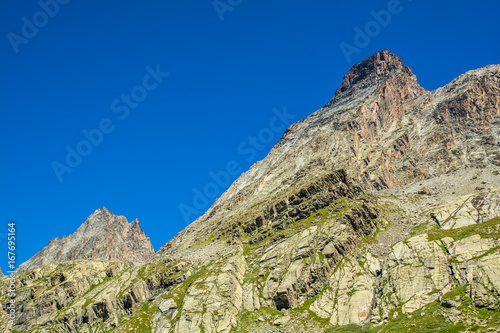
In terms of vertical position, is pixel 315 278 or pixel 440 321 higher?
pixel 315 278

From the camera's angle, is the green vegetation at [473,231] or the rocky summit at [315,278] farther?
the green vegetation at [473,231]

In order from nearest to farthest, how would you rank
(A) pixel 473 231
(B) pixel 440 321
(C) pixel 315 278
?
(B) pixel 440 321 < (A) pixel 473 231 < (C) pixel 315 278

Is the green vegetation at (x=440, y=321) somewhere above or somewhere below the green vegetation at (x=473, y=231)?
below

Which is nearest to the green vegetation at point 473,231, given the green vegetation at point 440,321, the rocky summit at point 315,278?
the rocky summit at point 315,278

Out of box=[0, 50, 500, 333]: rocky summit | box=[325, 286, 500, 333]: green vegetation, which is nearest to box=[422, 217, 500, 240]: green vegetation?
box=[0, 50, 500, 333]: rocky summit

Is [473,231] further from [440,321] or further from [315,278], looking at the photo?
[315,278]

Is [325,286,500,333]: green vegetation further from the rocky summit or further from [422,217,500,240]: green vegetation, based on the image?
[422,217,500,240]: green vegetation

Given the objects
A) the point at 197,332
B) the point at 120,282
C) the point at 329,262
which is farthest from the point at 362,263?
the point at 120,282

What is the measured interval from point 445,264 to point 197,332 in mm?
80606

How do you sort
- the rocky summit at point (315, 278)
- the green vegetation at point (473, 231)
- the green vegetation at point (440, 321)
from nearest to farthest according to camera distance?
the green vegetation at point (440, 321), the rocky summit at point (315, 278), the green vegetation at point (473, 231)

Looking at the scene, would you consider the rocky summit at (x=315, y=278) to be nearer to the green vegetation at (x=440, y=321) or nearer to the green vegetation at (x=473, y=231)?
the green vegetation at (x=440, y=321)

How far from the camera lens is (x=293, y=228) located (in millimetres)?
171000

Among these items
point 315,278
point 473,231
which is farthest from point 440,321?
point 473,231

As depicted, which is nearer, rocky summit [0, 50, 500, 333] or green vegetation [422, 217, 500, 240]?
rocky summit [0, 50, 500, 333]
